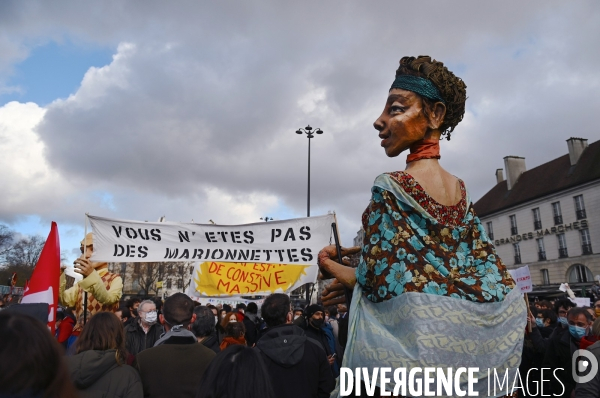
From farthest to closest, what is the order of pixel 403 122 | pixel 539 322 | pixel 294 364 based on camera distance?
pixel 539 322 → pixel 294 364 → pixel 403 122

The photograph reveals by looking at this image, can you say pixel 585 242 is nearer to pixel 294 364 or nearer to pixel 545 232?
pixel 545 232

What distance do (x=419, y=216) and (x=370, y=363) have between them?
2.21 ft

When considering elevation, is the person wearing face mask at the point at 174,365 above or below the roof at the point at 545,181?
below

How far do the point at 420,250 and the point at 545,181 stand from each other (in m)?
48.1

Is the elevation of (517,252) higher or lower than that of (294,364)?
higher

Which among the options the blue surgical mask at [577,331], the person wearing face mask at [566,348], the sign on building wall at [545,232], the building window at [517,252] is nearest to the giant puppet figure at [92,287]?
the person wearing face mask at [566,348]

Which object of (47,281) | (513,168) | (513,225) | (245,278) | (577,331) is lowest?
(577,331)

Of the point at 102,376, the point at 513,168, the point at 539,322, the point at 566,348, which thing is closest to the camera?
the point at 102,376

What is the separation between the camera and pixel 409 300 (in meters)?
1.80

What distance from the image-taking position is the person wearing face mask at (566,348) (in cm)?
584

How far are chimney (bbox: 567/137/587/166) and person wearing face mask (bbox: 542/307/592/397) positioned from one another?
136 ft

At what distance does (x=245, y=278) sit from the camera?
9.80 metres

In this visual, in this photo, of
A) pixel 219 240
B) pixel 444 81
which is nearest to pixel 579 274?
pixel 219 240

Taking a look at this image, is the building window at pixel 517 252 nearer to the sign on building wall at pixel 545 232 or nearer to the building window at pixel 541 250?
the sign on building wall at pixel 545 232
